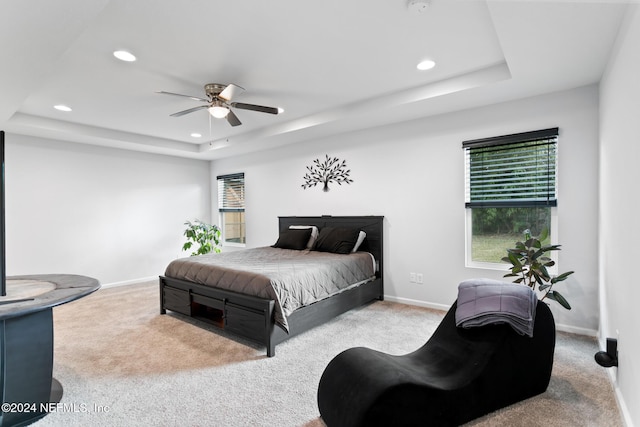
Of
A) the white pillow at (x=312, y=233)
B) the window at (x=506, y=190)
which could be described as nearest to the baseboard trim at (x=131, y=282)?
the white pillow at (x=312, y=233)

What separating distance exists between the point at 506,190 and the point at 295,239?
2.79 meters

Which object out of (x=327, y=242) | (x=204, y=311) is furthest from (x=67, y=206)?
(x=327, y=242)

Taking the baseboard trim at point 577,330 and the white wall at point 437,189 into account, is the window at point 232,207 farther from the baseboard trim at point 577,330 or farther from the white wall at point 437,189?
the baseboard trim at point 577,330

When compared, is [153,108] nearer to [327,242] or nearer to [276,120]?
[276,120]

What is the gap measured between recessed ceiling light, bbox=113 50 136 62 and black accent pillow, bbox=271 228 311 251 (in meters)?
2.92

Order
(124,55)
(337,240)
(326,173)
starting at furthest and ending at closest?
(326,173) → (337,240) → (124,55)

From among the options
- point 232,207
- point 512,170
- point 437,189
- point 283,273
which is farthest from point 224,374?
point 232,207

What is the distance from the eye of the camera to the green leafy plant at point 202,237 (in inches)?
240

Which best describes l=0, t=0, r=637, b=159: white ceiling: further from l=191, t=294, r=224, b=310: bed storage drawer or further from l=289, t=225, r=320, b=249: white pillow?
l=191, t=294, r=224, b=310: bed storage drawer

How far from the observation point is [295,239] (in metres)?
4.75

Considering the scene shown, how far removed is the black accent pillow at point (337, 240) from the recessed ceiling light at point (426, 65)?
7.19ft

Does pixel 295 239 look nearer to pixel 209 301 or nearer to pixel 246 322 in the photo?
pixel 209 301

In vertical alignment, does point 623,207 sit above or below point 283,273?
above

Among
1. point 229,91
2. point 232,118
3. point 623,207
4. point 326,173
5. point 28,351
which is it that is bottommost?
point 28,351
